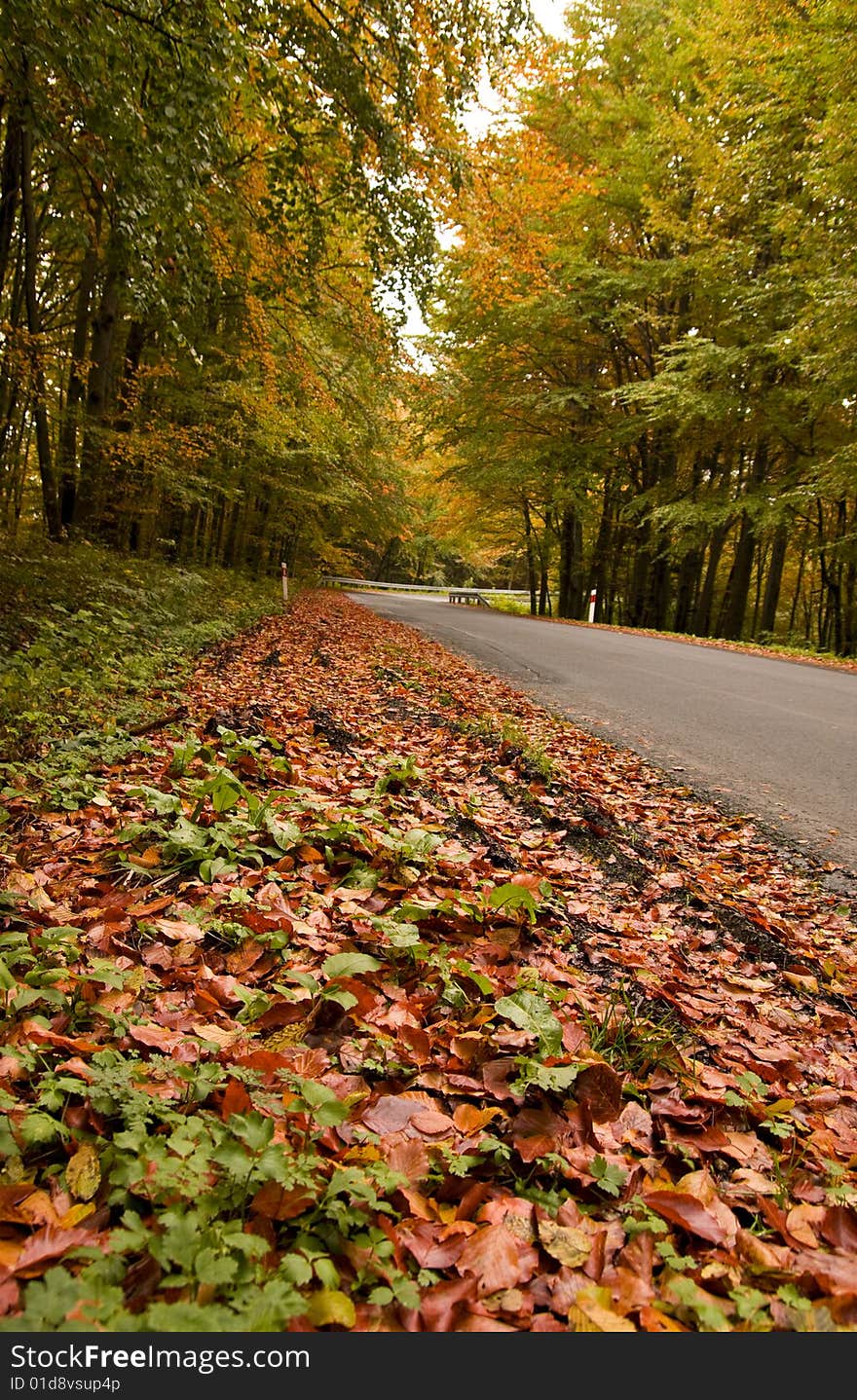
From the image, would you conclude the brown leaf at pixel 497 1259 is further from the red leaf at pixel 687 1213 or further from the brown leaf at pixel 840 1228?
the brown leaf at pixel 840 1228

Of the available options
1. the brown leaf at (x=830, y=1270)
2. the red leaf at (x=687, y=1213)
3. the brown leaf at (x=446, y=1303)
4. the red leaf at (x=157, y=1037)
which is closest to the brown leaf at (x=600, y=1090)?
the red leaf at (x=687, y=1213)

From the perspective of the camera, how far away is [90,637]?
5.80m

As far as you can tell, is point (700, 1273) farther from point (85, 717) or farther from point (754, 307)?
point (754, 307)

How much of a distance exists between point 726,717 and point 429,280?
548cm

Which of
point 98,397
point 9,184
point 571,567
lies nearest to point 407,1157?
point 98,397

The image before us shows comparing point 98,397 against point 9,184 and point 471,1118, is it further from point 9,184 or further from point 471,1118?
point 471,1118

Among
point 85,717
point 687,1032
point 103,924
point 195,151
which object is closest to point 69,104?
point 195,151

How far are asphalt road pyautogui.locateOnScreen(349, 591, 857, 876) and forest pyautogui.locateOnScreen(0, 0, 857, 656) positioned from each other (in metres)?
4.48

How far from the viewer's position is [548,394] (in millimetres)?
17656

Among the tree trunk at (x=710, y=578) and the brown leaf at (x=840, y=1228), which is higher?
the tree trunk at (x=710, y=578)

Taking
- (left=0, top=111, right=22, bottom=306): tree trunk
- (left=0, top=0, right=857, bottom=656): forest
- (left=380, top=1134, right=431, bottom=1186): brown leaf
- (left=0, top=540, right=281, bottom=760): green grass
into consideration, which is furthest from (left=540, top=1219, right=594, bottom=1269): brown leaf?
(left=0, top=111, right=22, bottom=306): tree trunk

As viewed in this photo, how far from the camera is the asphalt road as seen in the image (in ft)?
12.8

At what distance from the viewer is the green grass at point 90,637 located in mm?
4078

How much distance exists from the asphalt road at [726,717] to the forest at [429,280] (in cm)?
448
